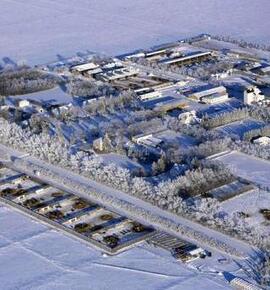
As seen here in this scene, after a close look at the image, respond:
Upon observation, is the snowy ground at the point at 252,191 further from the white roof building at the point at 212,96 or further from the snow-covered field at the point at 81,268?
the white roof building at the point at 212,96

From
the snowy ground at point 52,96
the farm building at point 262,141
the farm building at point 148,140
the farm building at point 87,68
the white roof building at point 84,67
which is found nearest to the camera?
the farm building at point 262,141

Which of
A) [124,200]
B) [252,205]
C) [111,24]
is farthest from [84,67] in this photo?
[252,205]

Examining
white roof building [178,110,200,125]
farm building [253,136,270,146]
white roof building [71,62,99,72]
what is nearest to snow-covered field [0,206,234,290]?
farm building [253,136,270,146]

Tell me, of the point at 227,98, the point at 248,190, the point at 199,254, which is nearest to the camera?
the point at 199,254

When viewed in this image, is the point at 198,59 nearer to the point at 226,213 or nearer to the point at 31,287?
the point at 226,213

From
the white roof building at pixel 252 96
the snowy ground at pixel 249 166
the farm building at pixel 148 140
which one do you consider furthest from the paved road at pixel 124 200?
the white roof building at pixel 252 96

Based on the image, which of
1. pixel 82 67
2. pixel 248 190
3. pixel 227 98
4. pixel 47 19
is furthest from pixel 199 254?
pixel 47 19
